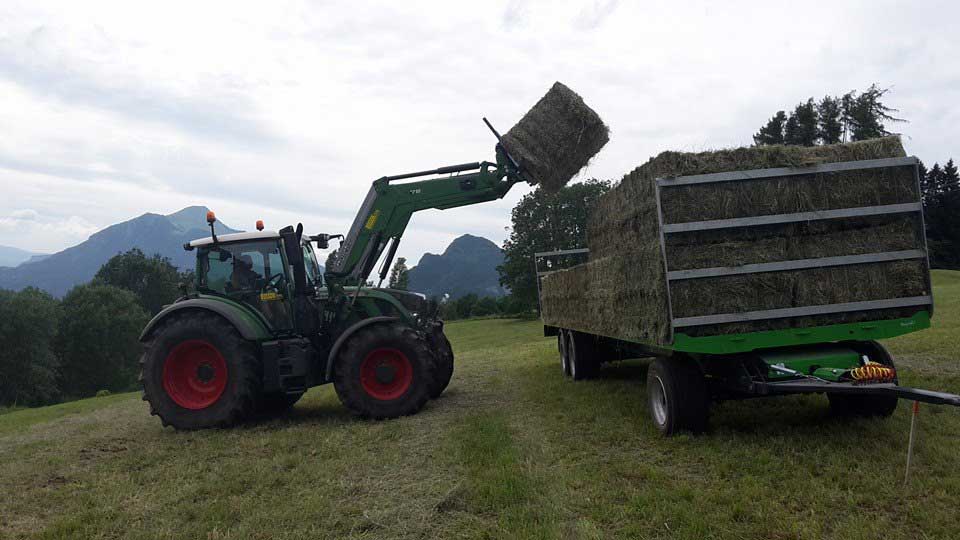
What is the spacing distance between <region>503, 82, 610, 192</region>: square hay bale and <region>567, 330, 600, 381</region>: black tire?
2.99 m

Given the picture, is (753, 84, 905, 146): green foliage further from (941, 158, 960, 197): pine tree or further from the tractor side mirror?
the tractor side mirror

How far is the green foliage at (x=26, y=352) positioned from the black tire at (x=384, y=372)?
42.0 meters

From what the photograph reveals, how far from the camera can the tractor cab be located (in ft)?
26.7

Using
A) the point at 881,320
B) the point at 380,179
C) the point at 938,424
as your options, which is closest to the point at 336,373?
the point at 380,179

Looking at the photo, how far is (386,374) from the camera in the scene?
307 inches

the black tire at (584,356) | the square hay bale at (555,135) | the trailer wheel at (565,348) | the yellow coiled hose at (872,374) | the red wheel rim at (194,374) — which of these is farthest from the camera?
the trailer wheel at (565,348)

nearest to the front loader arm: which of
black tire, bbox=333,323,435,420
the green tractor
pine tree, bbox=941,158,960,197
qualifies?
the green tractor

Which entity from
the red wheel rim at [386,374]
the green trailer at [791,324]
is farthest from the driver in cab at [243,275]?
the green trailer at [791,324]

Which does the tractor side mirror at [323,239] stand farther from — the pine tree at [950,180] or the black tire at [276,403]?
the pine tree at [950,180]

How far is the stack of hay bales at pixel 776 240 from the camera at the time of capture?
5.38 metres

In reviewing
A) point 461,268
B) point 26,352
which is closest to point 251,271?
point 26,352

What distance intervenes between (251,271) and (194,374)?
4.90ft

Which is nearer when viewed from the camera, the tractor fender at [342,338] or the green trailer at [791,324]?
the green trailer at [791,324]

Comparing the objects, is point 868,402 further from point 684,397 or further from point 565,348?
point 565,348
